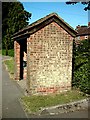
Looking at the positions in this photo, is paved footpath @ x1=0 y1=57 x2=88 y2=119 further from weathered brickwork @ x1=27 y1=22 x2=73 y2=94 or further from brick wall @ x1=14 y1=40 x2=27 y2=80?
brick wall @ x1=14 y1=40 x2=27 y2=80

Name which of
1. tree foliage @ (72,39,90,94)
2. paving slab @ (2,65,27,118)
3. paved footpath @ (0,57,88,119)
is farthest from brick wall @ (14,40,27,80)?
tree foliage @ (72,39,90,94)

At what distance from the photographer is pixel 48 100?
1197cm

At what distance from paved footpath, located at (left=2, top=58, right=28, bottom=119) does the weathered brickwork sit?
3.86ft

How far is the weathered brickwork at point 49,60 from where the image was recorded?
13.4m

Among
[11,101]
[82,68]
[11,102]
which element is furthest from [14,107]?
[82,68]

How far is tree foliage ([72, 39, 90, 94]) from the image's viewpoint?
13.3m

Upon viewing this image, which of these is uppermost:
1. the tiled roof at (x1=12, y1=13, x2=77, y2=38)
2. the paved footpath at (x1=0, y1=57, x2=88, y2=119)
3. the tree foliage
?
the tiled roof at (x1=12, y1=13, x2=77, y2=38)

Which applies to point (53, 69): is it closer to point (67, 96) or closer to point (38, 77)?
point (38, 77)

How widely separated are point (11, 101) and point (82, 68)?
439cm

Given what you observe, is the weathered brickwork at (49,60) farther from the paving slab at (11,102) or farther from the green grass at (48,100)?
the paving slab at (11,102)

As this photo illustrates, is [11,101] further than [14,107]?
Yes

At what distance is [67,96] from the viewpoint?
12789mm

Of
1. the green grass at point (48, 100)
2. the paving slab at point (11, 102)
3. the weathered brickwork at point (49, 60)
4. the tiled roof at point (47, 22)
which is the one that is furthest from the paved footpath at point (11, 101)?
the tiled roof at point (47, 22)

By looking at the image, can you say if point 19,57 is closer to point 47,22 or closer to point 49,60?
point 49,60
